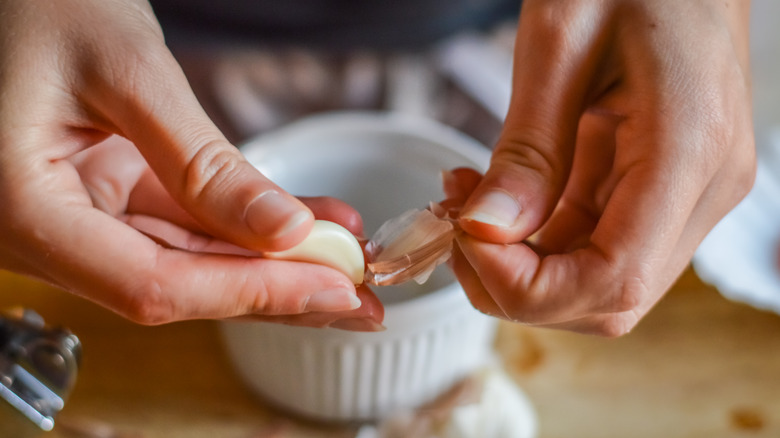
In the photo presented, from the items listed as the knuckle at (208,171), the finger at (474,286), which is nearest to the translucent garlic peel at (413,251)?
the finger at (474,286)

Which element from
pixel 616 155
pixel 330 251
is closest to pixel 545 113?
pixel 616 155

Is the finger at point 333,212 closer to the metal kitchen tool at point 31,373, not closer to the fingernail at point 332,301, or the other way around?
the fingernail at point 332,301

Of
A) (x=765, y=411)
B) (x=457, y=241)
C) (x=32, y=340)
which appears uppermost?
(x=457, y=241)

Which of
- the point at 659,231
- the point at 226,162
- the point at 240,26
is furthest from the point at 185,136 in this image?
the point at 240,26

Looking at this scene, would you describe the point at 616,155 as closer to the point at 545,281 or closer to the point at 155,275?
the point at 545,281

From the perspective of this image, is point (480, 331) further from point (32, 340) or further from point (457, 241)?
point (32, 340)
